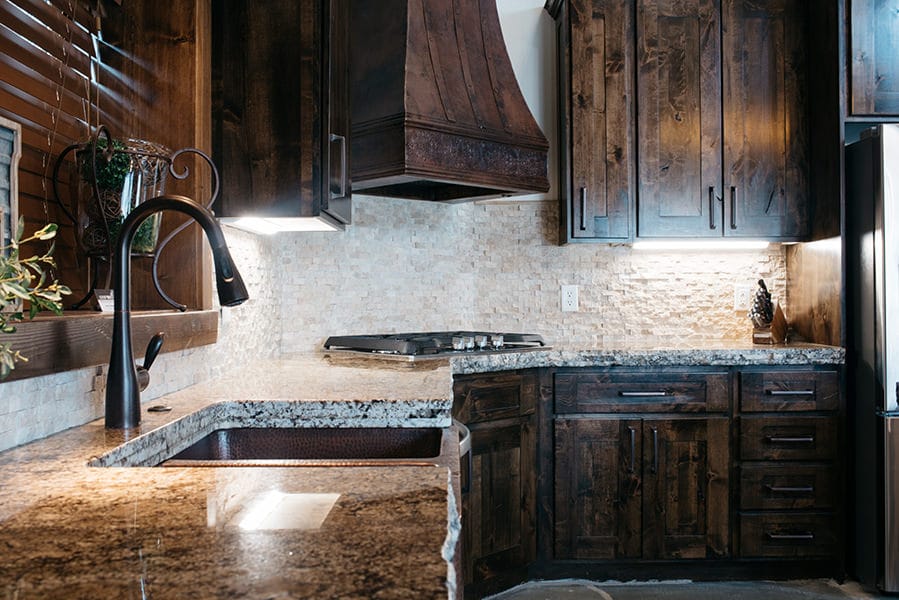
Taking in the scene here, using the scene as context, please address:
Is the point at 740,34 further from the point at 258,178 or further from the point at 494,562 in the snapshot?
the point at 494,562

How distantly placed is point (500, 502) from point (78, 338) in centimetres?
172

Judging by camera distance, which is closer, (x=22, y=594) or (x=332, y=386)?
(x=22, y=594)

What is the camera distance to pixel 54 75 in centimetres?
164

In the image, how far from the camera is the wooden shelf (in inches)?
44.5

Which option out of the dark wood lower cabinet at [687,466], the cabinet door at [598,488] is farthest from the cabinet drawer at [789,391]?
the cabinet door at [598,488]

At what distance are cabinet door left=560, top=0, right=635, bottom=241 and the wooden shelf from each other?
1.82 meters

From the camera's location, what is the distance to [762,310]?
122 inches

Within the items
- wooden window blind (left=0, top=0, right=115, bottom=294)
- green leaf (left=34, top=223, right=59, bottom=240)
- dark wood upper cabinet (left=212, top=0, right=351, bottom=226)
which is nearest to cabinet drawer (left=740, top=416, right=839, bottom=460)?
dark wood upper cabinet (left=212, top=0, right=351, bottom=226)

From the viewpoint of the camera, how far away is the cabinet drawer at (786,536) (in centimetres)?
275

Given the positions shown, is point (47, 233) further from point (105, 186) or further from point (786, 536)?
point (786, 536)

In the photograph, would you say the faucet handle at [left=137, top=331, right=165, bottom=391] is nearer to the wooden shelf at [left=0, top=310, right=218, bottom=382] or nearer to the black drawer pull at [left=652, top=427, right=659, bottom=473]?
the wooden shelf at [left=0, top=310, right=218, bottom=382]

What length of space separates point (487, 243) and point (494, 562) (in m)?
1.42

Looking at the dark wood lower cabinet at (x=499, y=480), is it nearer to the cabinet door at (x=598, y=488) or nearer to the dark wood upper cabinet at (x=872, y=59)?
the cabinet door at (x=598, y=488)

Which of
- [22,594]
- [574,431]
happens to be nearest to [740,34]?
[574,431]
